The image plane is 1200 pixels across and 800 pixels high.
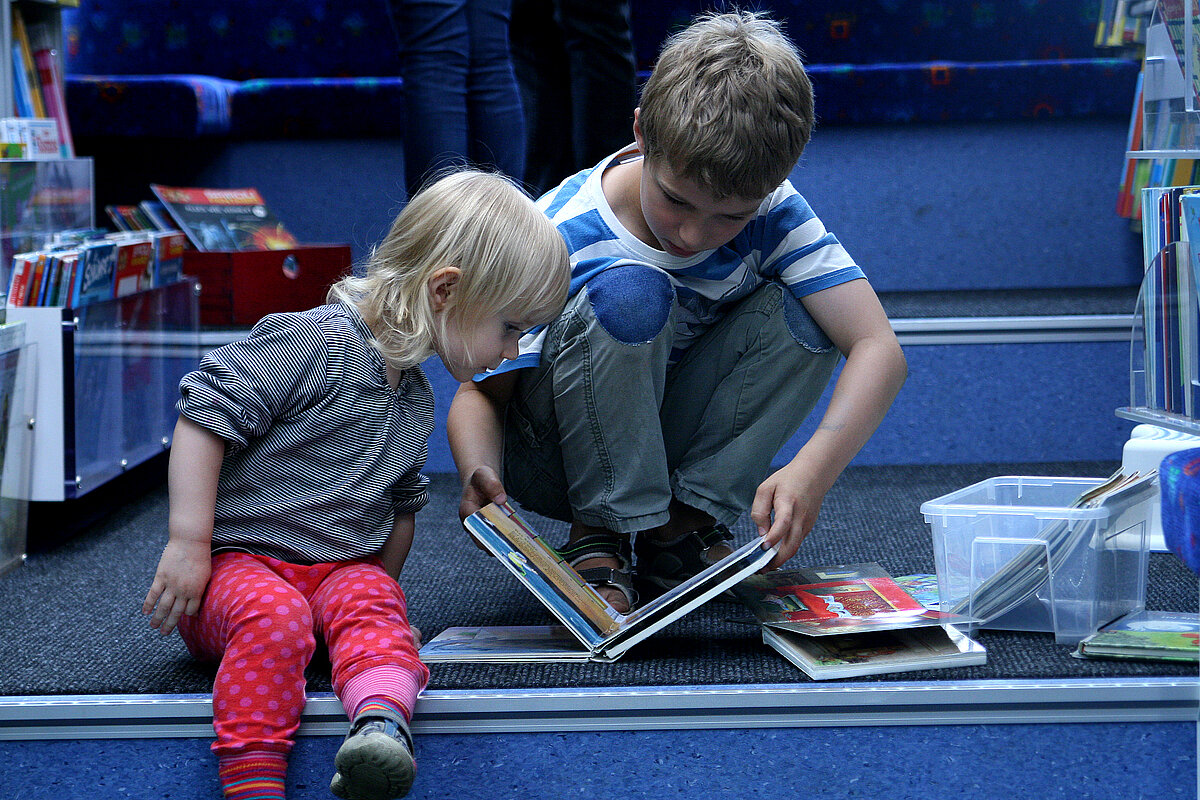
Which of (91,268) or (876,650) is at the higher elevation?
(91,268)

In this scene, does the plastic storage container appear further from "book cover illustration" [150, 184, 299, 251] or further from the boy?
"book cover illustration" [150, 184, 299, 251]

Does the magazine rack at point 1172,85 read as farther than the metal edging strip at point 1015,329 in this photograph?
No

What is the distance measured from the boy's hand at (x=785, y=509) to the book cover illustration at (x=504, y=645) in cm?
17

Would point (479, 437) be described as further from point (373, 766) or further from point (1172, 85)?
point (1172, 85)

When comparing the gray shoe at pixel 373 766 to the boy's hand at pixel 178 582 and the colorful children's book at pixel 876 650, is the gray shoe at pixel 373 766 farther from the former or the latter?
the colorful children's book at pixel 876 650

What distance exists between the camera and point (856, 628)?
0.81 m

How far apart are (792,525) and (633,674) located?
17 cm

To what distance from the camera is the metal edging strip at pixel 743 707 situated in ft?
2.52

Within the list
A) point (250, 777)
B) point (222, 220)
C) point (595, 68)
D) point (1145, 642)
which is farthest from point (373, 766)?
point (222, 220)

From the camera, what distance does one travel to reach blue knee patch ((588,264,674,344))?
0.88 m

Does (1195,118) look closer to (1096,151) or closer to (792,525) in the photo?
(792,525)

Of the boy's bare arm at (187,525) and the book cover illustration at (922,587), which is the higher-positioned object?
the boy's bare arm at (187,525)

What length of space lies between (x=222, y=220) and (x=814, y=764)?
4.25 ft

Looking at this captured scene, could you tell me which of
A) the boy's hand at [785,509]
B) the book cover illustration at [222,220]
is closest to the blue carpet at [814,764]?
the boy's hand at [785,509]
